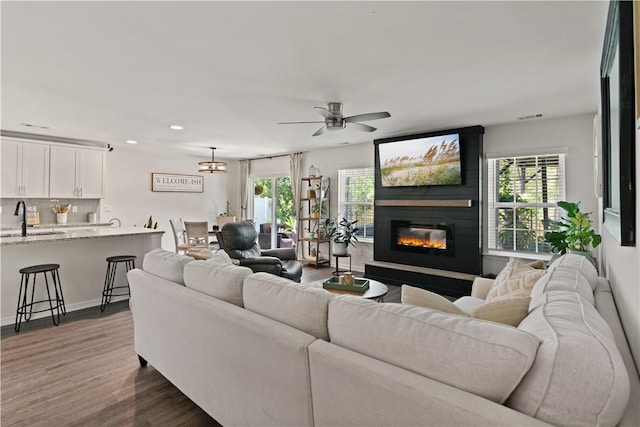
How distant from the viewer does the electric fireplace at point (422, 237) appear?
202 inches

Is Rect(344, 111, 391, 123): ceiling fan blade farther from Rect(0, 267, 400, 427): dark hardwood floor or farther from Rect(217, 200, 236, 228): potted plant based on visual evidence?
Rect(217, 200, 236, 228): potted plant

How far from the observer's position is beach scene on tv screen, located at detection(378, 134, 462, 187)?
4902 millimetres

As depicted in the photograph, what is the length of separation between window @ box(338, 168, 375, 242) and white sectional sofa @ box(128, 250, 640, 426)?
4.40 metres

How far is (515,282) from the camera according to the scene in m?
2.06

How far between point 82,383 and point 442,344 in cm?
258

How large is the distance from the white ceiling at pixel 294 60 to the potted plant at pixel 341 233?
239cm

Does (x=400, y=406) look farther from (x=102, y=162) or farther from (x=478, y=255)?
(x=102, y=162)

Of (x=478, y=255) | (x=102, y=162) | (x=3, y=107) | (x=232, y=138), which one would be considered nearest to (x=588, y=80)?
(x=478, y=255)

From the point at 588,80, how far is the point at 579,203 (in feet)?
5.53

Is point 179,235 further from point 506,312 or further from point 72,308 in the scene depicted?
point 506,312

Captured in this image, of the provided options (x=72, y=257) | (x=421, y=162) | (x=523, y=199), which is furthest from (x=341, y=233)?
(x=72, y=257)

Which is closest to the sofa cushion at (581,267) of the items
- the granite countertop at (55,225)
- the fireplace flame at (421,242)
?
the fireplace flame at (421,242)

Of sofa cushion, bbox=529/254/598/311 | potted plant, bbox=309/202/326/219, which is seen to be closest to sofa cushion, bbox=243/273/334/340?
sofa cushion, bbox=529/254/598/311

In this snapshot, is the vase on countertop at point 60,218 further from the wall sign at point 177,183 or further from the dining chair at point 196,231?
the dining chair at point 196,231
